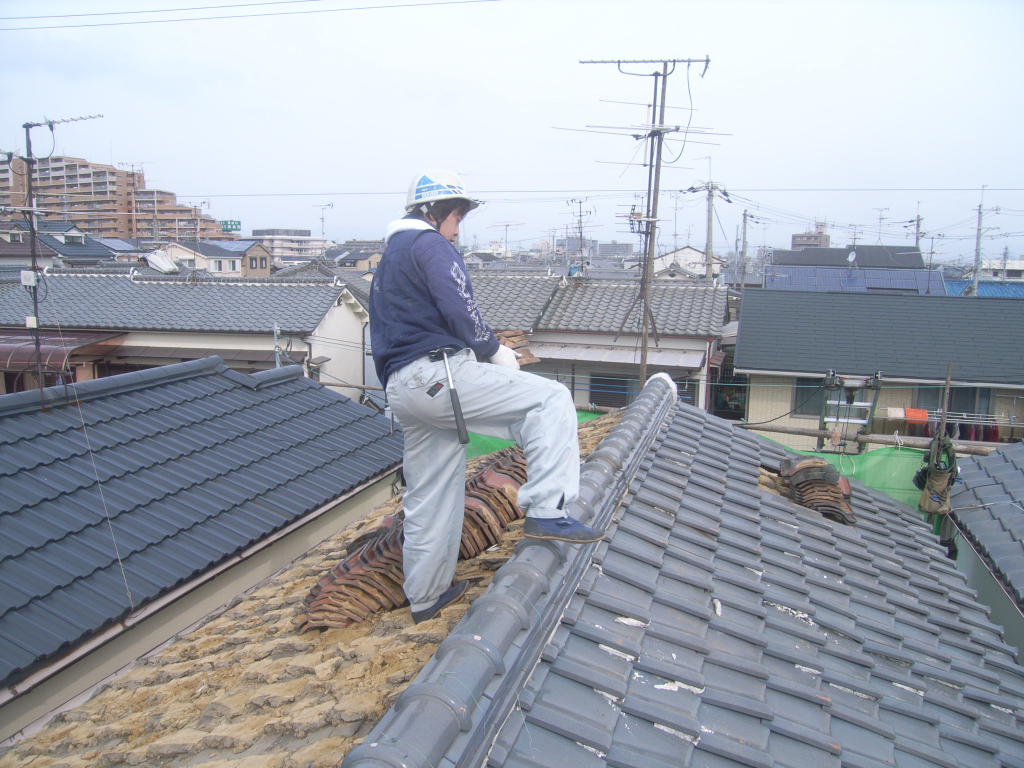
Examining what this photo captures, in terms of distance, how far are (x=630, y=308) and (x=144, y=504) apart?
13412mm

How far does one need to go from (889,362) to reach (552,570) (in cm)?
1668

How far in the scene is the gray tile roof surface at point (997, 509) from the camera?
6.02 m

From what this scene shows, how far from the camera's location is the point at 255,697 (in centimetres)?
261

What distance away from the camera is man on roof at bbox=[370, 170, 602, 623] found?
2623 millimetres

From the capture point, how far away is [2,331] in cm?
1673

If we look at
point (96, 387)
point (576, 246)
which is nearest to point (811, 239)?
point (576, 246)

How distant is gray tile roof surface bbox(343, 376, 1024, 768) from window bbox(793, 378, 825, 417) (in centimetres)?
1266

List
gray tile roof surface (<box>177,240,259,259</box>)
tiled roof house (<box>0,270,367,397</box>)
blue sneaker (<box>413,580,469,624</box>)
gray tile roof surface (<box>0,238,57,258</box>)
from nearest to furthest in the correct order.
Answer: blue sneaker (<box>413,580,469,624</box>) → tiled roof house (<box>0,270,367,397</box>) → gray tile roof surface (<box>0,238,57,258</box>) → gray tile roof surface (<box>177,240,259,259</box>)

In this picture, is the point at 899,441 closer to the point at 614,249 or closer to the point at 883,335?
the point at 883,335

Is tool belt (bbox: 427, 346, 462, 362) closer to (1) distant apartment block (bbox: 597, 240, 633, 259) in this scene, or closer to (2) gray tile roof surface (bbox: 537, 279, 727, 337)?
(2) gray tile roof surface (bbox: 537, 279, 727, 337)

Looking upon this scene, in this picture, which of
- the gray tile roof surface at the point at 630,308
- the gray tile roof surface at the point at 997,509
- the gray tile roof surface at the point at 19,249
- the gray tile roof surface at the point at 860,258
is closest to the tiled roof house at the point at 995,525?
the gray tile roof surface at the point at 997,509

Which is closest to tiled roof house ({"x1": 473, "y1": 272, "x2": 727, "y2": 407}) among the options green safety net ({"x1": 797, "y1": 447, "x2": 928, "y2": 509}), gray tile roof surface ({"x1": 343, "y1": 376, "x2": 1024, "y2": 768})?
green safety net ({"x1": 797, "y1": 447, "x2": 928, "y2": 509})

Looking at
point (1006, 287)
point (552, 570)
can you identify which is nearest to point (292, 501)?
point (552, 570)

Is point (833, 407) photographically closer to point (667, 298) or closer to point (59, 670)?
point (667, 298)
